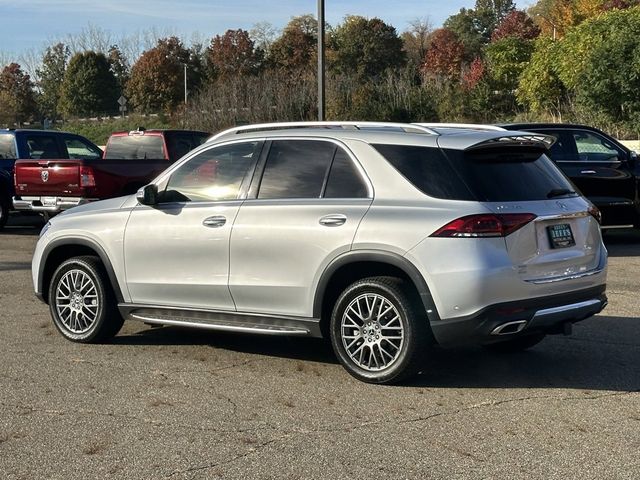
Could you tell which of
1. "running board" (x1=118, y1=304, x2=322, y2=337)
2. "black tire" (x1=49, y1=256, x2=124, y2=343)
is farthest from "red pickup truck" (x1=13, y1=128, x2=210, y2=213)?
"running board" (x1=118, y1=304, x2=322, y2=337)

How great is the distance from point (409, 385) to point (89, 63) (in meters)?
69.4

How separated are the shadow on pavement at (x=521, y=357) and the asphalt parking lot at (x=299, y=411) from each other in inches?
0.7

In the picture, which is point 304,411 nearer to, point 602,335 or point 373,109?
point 602,335

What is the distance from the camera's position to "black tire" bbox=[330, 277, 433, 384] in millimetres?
5867

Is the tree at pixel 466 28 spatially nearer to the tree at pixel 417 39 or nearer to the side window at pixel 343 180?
the tree at pixel 417 39

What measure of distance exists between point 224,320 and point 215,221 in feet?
2.45

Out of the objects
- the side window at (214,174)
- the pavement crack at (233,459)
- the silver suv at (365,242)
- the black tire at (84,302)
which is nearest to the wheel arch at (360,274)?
the silver suv at (365,242)

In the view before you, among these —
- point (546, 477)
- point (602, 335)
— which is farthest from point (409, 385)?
point (602, 335)

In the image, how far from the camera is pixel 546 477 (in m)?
4.47

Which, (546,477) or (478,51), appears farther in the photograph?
(478,51)

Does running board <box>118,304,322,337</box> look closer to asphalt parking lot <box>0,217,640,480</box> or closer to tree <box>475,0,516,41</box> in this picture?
asphalt parking lot <box>0,217,640,480</box>

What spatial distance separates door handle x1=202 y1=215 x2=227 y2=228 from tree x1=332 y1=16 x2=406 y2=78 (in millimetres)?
65583

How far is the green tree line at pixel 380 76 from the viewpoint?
3234 centimetres

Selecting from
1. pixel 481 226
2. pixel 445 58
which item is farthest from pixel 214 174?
pixel 445 58
